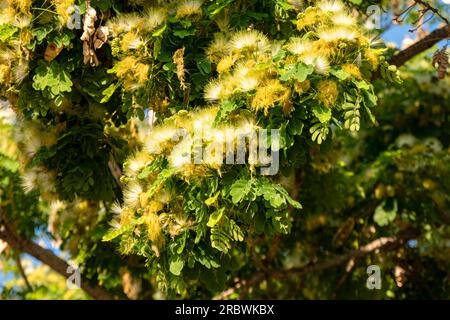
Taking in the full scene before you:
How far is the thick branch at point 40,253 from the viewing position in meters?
7.25

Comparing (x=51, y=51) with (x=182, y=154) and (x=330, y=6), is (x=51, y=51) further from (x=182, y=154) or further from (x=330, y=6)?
(x=330, y=6)

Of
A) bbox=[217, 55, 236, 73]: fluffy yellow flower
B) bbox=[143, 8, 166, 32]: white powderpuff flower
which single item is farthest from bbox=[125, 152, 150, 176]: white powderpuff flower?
bbox=[143, 8, 166, 32]: white powderpuff flower

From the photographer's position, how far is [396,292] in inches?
332

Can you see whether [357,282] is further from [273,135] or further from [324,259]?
[273,135]

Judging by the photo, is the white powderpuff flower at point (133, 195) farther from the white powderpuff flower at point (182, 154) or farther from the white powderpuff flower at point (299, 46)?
the white powderpuff flower at point (299, 46)

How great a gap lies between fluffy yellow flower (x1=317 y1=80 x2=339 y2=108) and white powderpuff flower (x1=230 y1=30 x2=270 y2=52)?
48 cm

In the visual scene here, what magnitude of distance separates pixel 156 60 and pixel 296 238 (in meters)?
3.51

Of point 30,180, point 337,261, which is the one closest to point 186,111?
point 30,180

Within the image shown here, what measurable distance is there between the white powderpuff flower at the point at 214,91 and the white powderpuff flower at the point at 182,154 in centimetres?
26

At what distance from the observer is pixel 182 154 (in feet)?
14.7

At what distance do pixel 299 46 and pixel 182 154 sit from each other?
0.82 meters

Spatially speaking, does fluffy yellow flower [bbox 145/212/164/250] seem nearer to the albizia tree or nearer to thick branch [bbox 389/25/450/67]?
the albizia tree

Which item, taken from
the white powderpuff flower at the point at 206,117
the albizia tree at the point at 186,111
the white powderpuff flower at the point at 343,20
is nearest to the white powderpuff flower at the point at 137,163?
the albizia tree at the point at 186,111

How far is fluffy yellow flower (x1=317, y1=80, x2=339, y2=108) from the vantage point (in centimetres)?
441
